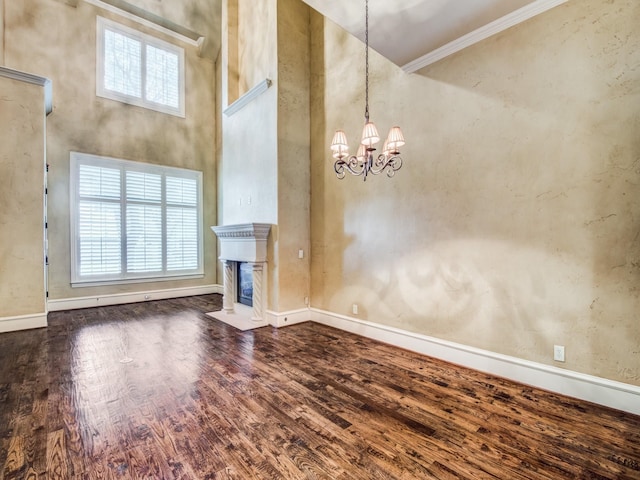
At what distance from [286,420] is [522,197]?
285cm

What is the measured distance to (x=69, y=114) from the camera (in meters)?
5.80

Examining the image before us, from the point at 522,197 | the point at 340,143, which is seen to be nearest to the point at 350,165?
the point at 340,143

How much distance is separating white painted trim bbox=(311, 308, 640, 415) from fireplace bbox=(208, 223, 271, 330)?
1.85m

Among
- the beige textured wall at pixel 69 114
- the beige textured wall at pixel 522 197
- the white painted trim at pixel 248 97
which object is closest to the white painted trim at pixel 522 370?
the beige textured wall at pixel 522 197

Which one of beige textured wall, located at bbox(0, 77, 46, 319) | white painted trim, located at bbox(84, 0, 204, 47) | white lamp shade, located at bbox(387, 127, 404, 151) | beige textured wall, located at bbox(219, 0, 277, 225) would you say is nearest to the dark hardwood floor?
beige textured wall, located at bbox(0, 77, 46, 319)

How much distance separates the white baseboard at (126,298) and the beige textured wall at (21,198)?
1211 mm

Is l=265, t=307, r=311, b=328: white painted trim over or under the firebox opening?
under

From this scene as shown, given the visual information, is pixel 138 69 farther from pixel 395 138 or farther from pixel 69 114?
pixel 395 138

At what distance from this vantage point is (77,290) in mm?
5918

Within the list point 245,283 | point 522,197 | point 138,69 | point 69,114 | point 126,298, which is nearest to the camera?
point 522,197

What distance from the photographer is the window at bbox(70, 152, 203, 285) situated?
5949 mm

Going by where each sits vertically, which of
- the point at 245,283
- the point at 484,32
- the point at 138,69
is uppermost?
the point at 138,69

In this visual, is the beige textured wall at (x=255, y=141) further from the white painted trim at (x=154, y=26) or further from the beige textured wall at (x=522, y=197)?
the white painted trim at (x=154, y=26)

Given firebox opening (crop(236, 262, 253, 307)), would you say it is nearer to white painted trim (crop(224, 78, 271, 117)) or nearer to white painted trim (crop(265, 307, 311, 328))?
white painted trim (crop(265, 307, 311, 328))
